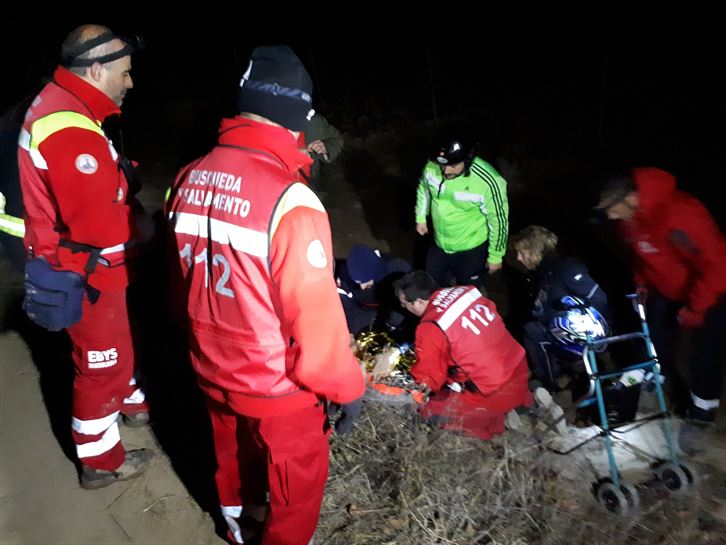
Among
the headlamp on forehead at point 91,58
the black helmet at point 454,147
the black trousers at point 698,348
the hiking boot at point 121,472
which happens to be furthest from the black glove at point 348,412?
the black trousers at point 698,348

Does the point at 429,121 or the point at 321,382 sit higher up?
the point at 321,382

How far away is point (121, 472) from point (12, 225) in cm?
162

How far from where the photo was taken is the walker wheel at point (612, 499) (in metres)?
3.56

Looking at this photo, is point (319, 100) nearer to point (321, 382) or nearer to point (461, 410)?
point (461, 410)

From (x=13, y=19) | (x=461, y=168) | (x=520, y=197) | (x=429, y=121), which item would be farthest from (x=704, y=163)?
(x=13, y=19)

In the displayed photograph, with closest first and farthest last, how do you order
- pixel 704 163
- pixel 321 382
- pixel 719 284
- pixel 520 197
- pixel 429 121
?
pixel 321 382
pixel 719 284
pixel 520 197
pixel 704 163
pixel 429 121

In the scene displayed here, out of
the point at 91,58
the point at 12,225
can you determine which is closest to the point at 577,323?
the point at 91,58

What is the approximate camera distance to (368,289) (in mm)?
A: 5066

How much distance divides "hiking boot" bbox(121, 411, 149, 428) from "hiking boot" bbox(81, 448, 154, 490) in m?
0.26

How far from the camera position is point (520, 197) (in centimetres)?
879

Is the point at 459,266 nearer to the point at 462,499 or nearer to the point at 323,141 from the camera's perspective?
the point at 462,499

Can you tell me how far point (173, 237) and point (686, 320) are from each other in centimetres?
345

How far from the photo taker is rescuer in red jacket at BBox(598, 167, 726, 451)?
380cm

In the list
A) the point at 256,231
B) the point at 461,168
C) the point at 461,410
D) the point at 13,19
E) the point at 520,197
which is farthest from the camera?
the point at 13,19
